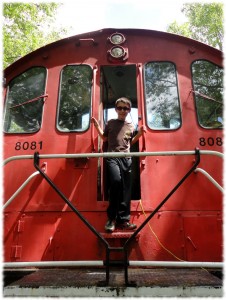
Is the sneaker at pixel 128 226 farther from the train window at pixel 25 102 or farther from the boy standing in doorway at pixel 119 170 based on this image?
the train window at pixel 25 102

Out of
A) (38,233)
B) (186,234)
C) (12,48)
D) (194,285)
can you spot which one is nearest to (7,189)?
(38,233)

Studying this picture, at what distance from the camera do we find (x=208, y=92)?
3617mm

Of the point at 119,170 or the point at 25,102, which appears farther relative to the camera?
the point at 25,102

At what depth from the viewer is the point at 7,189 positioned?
3.43 metres

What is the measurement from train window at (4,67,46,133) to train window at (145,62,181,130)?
1.44 meters

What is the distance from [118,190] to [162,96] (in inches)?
57.7

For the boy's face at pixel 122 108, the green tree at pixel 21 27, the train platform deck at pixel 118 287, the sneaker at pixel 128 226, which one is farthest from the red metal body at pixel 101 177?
the green tree at pixel 21 27

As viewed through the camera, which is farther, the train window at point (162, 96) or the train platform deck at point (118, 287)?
the train window at point (162, 96)

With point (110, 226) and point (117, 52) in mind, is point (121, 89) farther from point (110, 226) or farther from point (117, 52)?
point (110, 226)

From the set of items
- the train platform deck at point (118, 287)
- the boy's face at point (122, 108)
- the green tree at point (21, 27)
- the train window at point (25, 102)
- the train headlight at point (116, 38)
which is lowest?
the train platform deck at point (118, 287)

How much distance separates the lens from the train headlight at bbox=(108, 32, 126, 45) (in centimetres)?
385

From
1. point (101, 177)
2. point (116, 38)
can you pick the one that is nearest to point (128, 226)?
point (101, 177)

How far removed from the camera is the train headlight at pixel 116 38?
12.6 ft

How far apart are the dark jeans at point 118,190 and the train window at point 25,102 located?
49.6 inches
